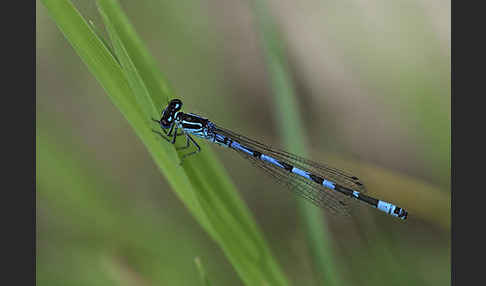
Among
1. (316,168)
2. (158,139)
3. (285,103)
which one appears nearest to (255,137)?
(316,168)

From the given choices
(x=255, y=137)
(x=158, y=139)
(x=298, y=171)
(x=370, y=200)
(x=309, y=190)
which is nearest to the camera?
(x=158, y=139)

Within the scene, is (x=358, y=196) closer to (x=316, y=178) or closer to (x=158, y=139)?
(x=316, y=178)

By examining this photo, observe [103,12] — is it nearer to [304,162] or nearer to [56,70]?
[304,162]

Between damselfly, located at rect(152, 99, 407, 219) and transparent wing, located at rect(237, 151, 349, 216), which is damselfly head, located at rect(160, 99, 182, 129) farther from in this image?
transparent wing, located at rect(237, 151, 349, 216)

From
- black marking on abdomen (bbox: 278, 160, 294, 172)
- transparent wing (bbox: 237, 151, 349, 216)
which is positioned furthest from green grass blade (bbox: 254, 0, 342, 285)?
black marking on abdomen (bbox: 278, 160, 294, 172)

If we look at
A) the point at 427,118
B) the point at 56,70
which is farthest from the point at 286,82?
the point at 56,70

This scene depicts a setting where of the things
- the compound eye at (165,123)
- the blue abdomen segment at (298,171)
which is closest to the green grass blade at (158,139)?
the compound eye at (165,123)
